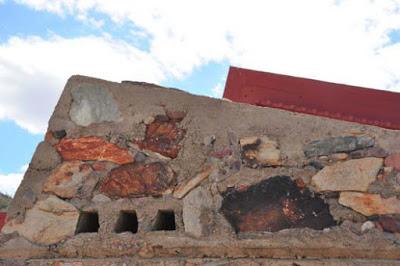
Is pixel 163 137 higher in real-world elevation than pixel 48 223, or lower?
higher

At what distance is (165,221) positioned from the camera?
101 inches

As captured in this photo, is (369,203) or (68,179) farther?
(68,179)

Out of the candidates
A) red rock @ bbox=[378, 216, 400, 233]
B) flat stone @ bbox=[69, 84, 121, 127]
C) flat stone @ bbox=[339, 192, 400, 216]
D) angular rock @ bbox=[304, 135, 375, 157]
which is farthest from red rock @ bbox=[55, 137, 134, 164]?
red rock @ bbox=[378, 216, 400, 233]

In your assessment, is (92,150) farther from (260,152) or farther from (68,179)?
(260,152)

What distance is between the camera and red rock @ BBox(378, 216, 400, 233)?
2.19 m

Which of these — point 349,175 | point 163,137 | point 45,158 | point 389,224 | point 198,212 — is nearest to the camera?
point 389,224

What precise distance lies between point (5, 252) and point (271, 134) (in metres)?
1.47

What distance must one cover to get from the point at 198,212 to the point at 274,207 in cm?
36

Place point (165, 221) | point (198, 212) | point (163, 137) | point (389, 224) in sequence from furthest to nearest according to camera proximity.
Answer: point (163, 137) → point (165, 221) → point (198, 212) → point (389, 224)

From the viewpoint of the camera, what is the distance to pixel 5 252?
2.60 metres

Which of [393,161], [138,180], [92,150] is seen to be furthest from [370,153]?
[92,150]

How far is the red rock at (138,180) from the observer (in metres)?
2.57

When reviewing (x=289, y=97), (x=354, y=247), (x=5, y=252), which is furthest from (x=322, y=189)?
(x=5, y=252)

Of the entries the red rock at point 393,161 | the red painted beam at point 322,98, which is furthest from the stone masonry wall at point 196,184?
the red painted beam at point 322,98
